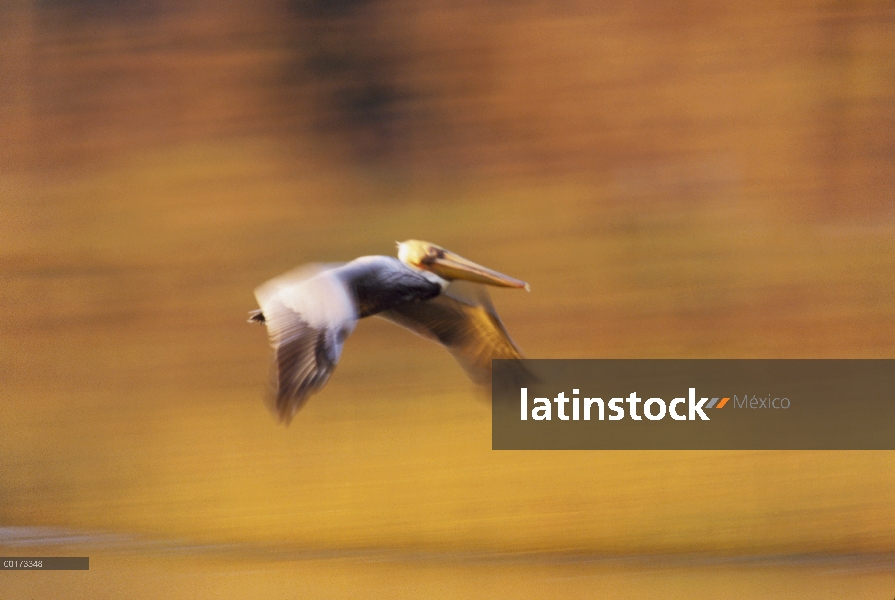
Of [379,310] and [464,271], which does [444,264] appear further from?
[379,310]

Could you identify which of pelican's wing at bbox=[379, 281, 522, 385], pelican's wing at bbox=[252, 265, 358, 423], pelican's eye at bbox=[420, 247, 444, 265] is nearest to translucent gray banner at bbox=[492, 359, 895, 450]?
pelican's wing at bbox=[379, 281, 522, 385]

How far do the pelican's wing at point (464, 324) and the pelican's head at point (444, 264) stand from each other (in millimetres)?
24

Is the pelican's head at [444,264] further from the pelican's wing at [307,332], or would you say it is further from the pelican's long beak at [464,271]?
the pelican's wing at [307,332]

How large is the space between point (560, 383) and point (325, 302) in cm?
70

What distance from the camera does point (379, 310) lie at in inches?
75.0

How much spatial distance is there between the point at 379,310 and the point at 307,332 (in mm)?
215

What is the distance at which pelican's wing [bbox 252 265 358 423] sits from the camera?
175cm

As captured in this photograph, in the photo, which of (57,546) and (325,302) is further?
(57,546)

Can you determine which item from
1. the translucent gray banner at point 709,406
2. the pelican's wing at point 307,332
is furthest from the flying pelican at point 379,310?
the translucent gray banner at point 709,406

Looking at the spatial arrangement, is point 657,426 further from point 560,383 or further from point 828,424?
point 828,424

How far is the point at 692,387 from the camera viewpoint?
223cm

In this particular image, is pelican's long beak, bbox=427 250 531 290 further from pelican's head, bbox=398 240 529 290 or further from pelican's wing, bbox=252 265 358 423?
pelican's wing, bbox=252 265 358 423

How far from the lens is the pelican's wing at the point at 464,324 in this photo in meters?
1.92

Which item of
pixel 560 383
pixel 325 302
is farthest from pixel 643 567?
pixel 325 302
